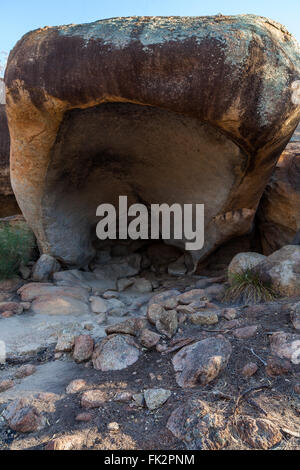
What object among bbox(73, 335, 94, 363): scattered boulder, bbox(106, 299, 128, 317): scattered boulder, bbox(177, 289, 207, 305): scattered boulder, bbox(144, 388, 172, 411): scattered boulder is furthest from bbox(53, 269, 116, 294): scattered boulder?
bbox(144, 388, 172, 411): scattered boulder

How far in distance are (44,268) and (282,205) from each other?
9.21 ft

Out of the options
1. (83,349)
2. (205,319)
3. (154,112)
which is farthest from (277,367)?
(154,112)

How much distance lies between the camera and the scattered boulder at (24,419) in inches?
57.1

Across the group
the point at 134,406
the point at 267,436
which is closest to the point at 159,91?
the point at 134,406

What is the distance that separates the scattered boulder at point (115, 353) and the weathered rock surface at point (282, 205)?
2690mm

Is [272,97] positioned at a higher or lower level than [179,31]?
lower

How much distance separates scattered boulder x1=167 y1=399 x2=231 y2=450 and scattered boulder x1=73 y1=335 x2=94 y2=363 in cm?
78

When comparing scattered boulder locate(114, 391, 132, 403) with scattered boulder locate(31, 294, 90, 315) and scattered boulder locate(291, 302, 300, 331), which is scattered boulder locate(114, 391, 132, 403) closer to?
scattered boulder locate(291, 302, 300, 331)

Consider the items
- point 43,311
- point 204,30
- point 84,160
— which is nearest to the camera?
point 204,30

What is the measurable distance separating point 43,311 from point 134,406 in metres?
1.72

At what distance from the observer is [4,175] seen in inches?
195

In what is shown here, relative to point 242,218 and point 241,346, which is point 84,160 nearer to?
point 242,218

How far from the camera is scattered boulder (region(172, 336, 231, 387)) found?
5.40 ft

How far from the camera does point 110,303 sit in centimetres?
346
